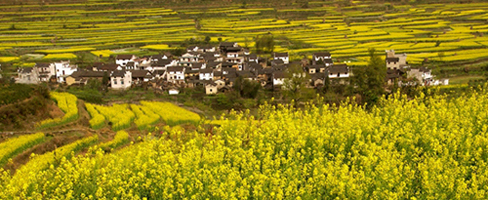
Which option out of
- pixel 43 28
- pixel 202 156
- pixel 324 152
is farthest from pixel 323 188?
pixel 43 28

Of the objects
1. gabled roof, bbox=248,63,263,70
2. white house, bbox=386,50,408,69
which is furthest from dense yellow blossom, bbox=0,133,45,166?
white house, bbox=386,50,408,69

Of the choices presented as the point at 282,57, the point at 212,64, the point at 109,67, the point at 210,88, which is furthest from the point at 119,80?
the point at 282,57

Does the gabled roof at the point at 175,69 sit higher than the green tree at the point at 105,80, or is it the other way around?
the gabled roof at the point at 175,69

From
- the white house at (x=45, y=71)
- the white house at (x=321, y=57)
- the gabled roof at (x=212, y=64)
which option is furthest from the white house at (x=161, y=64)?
the white house at (x=321, y=57)

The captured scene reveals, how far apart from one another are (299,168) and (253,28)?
166 ft

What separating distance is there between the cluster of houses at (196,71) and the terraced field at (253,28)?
3.56m

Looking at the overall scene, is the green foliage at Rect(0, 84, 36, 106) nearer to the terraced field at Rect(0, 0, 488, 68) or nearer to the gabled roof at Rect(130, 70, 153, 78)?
the gabled roof at Rect(130, 70, 153, 78)

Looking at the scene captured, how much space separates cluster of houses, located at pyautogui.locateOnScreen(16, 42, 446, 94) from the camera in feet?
115

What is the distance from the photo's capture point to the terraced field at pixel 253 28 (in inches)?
1804

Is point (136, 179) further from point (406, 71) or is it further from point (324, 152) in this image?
point (406, 71)

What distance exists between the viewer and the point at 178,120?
76.8 ft

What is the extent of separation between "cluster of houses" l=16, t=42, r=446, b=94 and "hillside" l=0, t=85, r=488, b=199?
858 inches

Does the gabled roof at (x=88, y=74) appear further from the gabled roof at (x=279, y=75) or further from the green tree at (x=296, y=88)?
the green tree at (x=296, y=88)

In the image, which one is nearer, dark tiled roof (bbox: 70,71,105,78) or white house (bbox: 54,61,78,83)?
dark tiled roof (bbox: 70,71,105,78)
